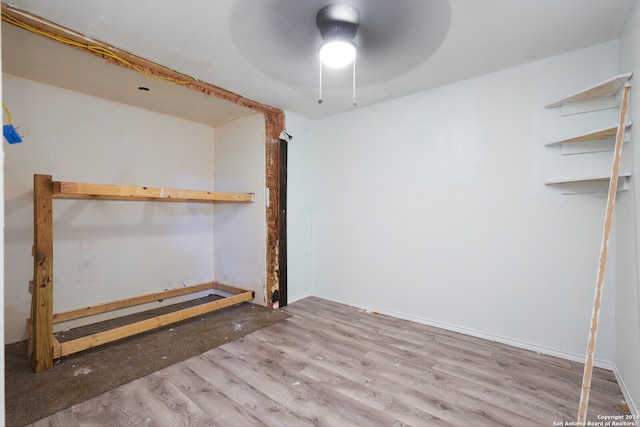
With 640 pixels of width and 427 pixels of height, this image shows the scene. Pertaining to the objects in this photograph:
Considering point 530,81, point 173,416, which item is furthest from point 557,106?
point 173,416

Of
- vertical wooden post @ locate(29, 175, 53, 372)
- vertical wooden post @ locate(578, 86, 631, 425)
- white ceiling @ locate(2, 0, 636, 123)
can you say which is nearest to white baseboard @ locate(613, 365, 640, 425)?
vertical wooden post @ locate(578, 86, 631, 425)

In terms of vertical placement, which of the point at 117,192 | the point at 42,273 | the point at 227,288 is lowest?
the point at 227,288

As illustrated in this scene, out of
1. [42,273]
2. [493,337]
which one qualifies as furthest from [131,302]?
[493,337]

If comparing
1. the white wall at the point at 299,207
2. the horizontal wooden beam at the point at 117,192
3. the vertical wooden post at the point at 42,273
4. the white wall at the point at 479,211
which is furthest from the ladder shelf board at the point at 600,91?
the vertical wooden post at the point at 42,273

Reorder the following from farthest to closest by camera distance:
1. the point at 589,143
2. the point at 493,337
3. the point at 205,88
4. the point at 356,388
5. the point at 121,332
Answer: the point at 205,88
the point at 493,337
the point at 121,332
the point at 589,143
the point at 356,388

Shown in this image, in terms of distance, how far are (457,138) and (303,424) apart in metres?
2.56

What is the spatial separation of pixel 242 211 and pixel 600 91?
11.1ft

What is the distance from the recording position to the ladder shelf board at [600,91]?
173cm

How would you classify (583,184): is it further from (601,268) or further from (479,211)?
(601,268)

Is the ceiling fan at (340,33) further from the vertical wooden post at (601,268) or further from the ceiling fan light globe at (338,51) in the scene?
the vertical wooden post at (601,268)

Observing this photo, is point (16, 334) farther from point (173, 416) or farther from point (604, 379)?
point (604, 379)

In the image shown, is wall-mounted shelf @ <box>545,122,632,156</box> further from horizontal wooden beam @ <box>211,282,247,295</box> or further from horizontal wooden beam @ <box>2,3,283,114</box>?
horizontal wooden beam @ <box>211,282,247,295</box>

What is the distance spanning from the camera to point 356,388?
1.85 metres

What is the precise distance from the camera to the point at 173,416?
1599 mm
